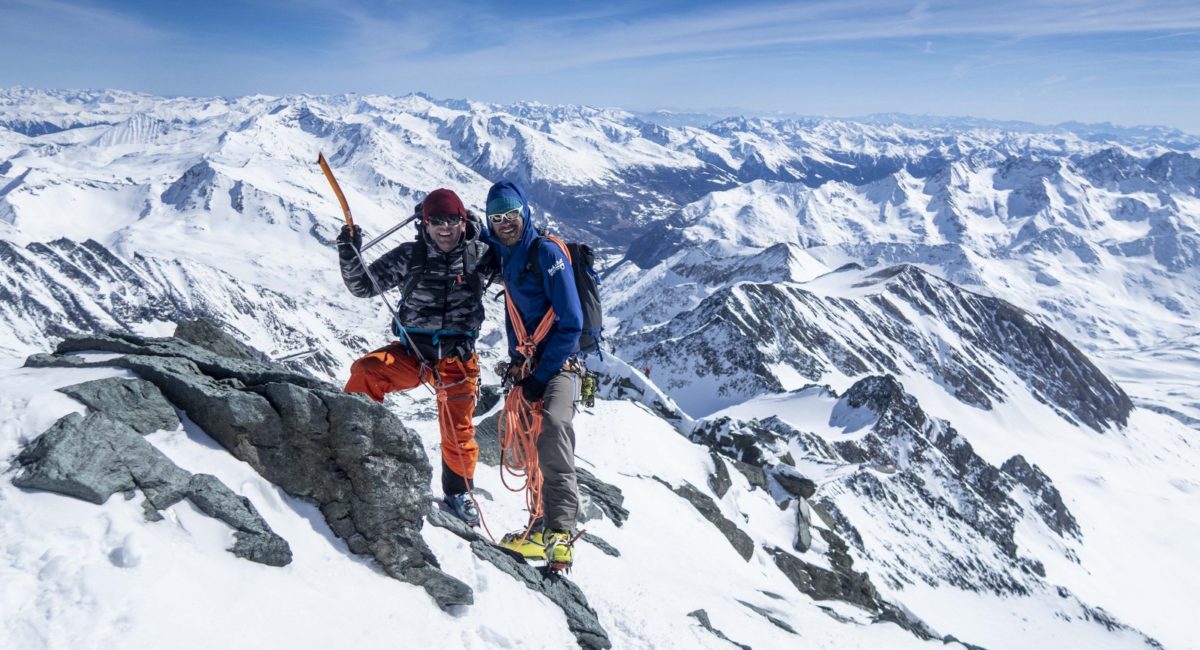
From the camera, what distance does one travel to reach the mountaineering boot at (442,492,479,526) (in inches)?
433

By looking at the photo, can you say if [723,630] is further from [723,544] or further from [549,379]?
[723,544]

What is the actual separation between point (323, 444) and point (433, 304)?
7.95 feet

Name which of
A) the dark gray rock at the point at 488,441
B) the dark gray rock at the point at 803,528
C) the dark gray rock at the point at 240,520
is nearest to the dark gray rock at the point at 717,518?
the dark gray rock at the point at 803,528

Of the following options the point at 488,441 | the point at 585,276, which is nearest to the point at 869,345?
the point at 488,441

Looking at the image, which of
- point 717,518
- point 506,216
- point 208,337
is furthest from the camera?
point 717,518

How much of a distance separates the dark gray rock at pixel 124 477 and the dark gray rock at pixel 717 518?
77.9 feet

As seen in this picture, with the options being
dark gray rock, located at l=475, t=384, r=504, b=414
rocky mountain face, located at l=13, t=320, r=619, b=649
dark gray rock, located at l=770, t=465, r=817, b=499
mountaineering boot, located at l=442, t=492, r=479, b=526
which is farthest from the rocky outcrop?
dark gray rock, located at l=770, t=465, r=817, b=499

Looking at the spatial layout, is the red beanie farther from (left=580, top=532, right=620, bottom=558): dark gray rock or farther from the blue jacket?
(left=580, top=532, right=620, bottom=558): dark gray rock

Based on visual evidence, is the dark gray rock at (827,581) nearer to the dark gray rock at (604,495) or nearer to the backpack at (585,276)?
the dark gray rock at (604,495)

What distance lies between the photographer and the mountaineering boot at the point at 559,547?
973 centimetres

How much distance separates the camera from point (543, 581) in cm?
1032

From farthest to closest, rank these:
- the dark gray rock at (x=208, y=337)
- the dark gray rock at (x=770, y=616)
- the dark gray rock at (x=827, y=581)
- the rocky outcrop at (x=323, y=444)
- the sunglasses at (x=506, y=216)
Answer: the dark gray rock at (x=827, y=581)
the dark gray rock at (x=770, y=616)
the dark gray rock at (x=208, y=337)
the sunglasses at (x=506, y=216)
the rocky outcrop at (x=323, y=444)

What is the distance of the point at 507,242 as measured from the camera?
911 cm

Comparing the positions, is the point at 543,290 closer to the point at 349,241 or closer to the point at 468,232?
the point at 468,232
